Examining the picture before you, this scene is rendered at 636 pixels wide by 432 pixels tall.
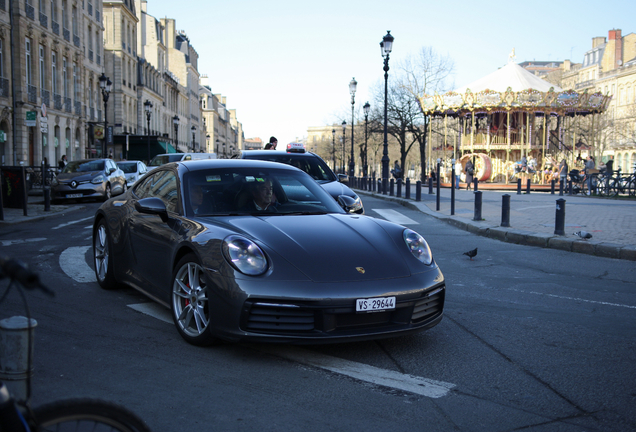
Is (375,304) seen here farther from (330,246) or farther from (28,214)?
(28,214)

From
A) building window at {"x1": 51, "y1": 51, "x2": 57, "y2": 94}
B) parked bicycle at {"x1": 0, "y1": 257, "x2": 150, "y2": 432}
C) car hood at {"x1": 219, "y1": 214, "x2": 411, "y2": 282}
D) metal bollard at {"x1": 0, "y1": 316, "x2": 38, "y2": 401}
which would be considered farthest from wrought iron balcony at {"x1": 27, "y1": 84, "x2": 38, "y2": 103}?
parked bicycle at {"x1": 0, "y1": 257, "x2": 150, "y2": 432}

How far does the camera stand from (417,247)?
15.4 ft

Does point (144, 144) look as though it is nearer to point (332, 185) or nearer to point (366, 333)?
point (332, 185)

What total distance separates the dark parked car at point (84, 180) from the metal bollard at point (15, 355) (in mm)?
18951

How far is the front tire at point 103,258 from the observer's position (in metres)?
6.12

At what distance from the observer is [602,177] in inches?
1048

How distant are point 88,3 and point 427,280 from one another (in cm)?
4925

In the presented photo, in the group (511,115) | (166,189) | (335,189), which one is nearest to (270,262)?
(166,189)

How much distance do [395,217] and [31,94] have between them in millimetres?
26919

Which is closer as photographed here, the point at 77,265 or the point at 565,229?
the point at 77,265

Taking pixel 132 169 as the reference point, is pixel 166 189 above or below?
below

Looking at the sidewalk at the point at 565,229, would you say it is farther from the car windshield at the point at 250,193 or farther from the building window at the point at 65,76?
the building window at the point at 65,76

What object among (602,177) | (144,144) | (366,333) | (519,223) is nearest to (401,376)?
(366,333)

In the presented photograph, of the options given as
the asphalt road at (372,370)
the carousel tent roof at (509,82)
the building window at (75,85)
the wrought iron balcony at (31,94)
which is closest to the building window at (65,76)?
the building window at (75,85)
